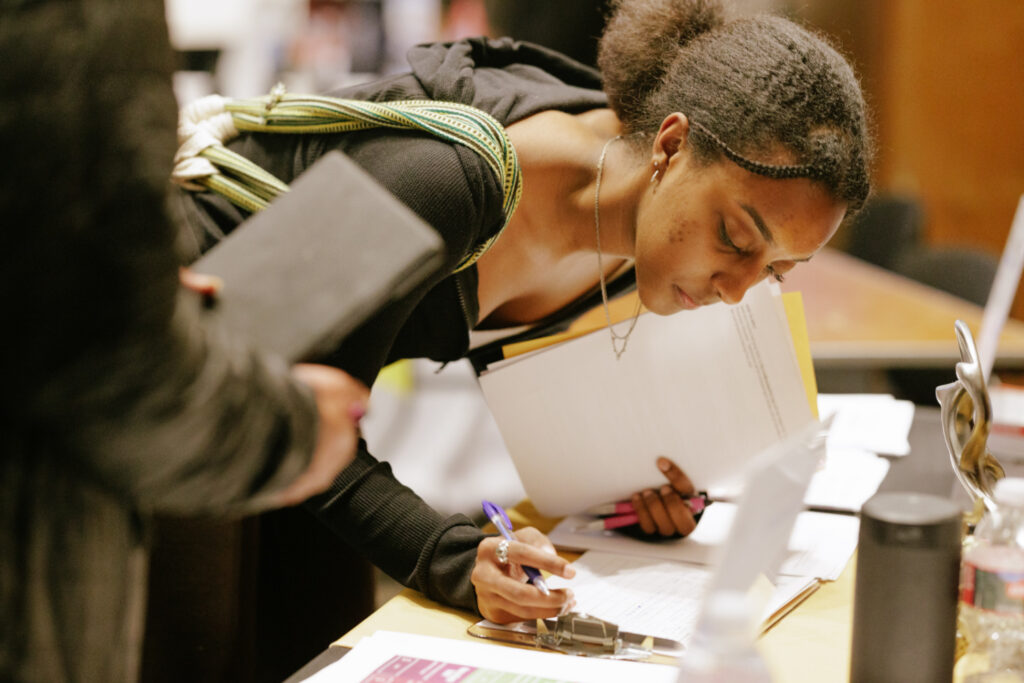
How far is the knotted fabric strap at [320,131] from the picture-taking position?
986 millimetres

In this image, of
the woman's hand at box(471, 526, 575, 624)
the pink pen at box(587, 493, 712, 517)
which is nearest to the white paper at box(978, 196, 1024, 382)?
the pink pen at box(587, 493, 712, 517)

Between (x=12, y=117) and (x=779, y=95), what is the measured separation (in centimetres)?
84

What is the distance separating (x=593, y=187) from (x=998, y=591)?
711mm

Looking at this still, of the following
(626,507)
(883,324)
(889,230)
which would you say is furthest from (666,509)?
(889,230)

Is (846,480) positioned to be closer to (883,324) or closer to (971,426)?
(971,426)

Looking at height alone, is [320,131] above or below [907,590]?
above

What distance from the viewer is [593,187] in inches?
48.4

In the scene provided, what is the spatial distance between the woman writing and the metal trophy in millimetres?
237

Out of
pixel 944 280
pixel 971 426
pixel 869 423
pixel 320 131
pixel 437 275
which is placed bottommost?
pixel 944 280

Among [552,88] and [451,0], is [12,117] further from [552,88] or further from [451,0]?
[451,0]

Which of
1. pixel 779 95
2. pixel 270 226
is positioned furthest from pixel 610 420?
pixel 270 226

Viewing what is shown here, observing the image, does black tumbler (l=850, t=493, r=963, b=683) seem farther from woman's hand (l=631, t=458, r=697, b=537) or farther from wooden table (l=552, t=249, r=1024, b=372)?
wooden table (l=552, t=249, r=1024, b=372)

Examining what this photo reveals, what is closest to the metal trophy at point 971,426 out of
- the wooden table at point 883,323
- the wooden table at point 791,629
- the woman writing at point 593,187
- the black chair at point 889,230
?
the wooden table at point 791,629

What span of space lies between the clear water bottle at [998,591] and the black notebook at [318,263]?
1.50 feet
